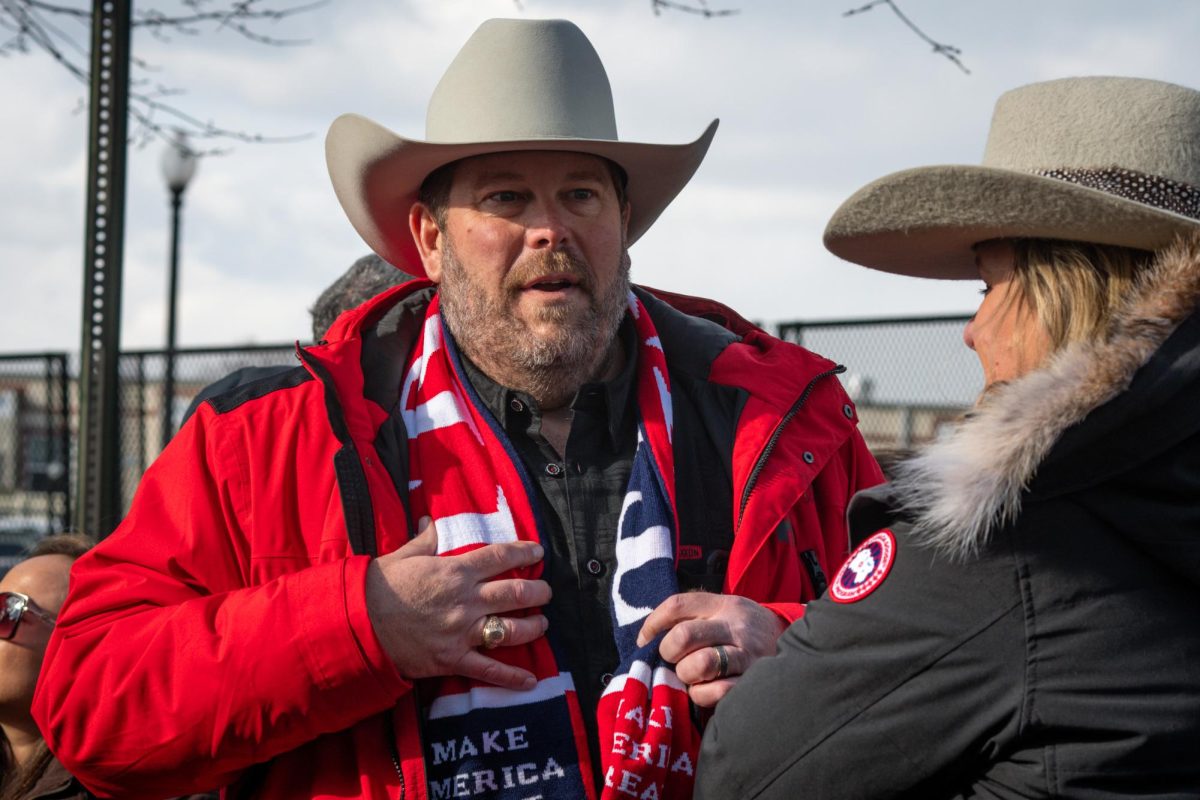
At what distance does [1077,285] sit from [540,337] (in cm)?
154

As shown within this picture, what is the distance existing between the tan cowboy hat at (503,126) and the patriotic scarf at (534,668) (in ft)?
1.98

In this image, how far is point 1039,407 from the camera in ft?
5.68

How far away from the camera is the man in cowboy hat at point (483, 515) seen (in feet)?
8.01

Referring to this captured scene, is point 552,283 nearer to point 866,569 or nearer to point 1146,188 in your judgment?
point 866,569

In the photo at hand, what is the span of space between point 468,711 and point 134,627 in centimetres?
70

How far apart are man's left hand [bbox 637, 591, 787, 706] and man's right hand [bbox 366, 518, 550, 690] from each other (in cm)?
27

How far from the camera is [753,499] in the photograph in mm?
2807

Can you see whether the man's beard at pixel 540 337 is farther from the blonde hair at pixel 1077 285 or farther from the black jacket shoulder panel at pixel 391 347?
the blonde hair at pixel 1077 285

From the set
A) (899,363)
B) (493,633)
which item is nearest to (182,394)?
(899,363)

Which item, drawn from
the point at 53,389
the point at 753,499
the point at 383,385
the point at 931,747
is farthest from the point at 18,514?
the point at 931,747

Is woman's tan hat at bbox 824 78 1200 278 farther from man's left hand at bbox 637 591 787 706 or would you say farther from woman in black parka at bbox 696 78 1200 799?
man's left hand at bbox 637 591 787 706

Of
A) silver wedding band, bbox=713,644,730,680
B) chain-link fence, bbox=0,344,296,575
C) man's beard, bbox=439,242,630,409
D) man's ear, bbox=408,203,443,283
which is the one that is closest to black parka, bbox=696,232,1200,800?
silver wedding band, bbox=713,644,730,680

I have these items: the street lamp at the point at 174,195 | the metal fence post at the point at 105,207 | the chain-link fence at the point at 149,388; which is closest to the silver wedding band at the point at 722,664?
the metal fence post at the point at 105,207

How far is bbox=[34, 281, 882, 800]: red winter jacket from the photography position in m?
2.39
